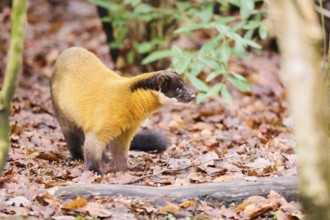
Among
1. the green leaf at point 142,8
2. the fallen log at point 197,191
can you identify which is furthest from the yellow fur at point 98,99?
the green leaf at point 142,8

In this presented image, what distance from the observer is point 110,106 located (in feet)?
22.7

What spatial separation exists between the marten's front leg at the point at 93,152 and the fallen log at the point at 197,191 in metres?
1.42

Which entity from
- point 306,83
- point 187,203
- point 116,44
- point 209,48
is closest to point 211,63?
point 209,48

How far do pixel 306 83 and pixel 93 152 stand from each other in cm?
346

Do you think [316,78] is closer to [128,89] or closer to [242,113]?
[128,89]

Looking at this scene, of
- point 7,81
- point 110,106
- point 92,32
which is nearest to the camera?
point 7,81

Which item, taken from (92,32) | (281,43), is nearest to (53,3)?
(92,32)

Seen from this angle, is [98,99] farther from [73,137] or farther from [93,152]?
[73,137]

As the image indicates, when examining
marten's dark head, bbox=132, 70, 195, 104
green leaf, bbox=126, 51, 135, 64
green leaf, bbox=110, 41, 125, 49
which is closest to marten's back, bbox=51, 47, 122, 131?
marten's dark head, bbox=132, 70, 195, 104

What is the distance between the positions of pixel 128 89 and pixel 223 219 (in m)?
2.21

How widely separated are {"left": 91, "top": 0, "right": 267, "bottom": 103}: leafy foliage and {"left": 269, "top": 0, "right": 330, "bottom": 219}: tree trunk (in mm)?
4692

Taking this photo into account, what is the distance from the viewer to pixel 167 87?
22.7ft

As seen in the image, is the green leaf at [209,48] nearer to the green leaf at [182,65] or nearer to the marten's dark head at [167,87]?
the green leaf at [182,65]

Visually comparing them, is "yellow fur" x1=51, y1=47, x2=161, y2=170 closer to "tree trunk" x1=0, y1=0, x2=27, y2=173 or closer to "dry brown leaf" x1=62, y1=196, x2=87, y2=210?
"dry brown leaf" x1=62, y1=196, x2=87, y2=210
